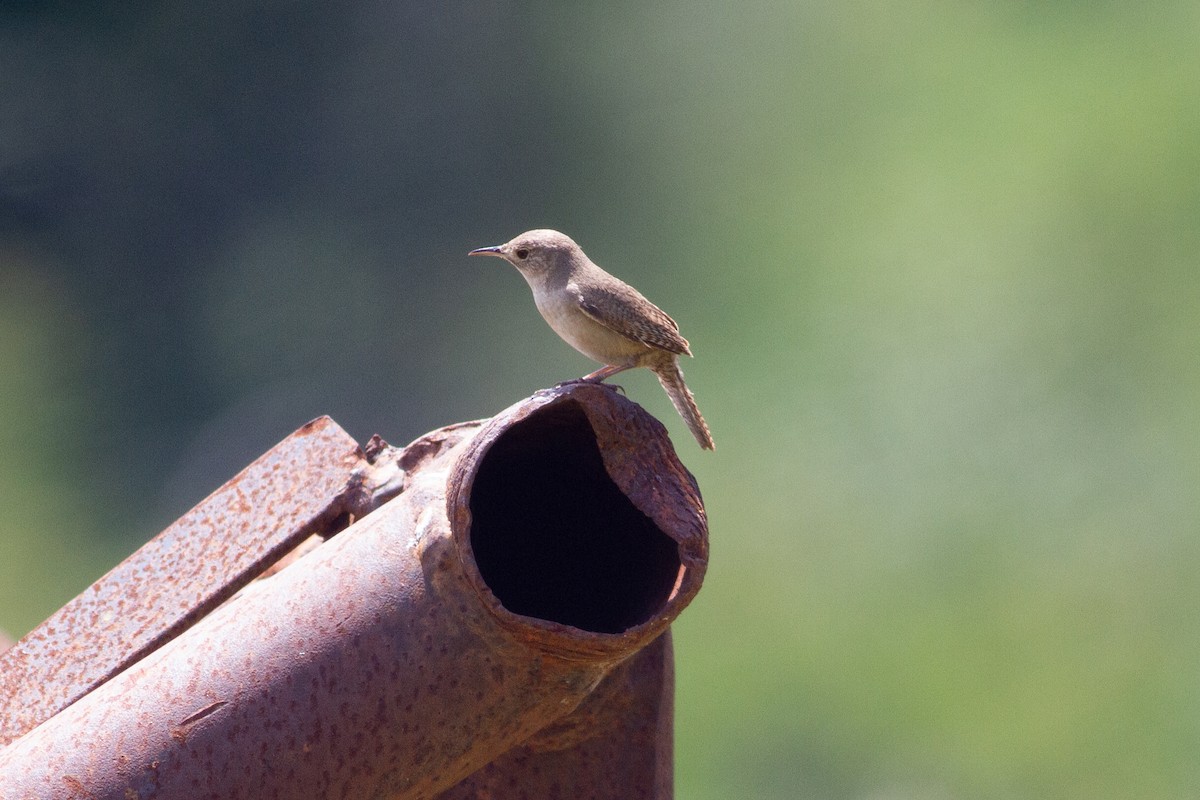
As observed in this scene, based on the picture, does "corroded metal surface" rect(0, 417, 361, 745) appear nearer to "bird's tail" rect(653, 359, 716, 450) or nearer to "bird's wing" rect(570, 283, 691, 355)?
"bird's wing" rect(570, 283, 691, 355)

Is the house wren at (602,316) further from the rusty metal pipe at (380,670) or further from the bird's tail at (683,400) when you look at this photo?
the rusty metal pipe at (380,670)

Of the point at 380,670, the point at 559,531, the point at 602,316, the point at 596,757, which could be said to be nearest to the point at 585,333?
the point at 602,316

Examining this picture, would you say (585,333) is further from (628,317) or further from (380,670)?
(380,670)

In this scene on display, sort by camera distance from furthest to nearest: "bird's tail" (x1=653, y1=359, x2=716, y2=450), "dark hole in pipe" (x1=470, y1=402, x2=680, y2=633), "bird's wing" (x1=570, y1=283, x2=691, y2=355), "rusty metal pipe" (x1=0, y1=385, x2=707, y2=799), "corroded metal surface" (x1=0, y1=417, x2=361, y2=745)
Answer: "bird's tail" (x1=653, y1=359, x2=716, y2=450) → "bird's wing" (x1=570, y1=283, x2=691, y2=355) → "corroded metal surface" (x1=0, y1=417, x2=361, y2=745) → "dark hole in pipe" (x1=470, y1=402, x2=680, y2=633) → "rusty metal pipe" (x1=0, y1=385, x2=707, y2=799)

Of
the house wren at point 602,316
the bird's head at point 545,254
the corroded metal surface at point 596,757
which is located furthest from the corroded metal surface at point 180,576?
the bird's head at point 545,254

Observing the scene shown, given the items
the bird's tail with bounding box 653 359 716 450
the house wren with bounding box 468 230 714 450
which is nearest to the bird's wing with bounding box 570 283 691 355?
the house wren with bounding box 468 230 714 450

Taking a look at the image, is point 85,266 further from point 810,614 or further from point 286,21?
point 810,614
